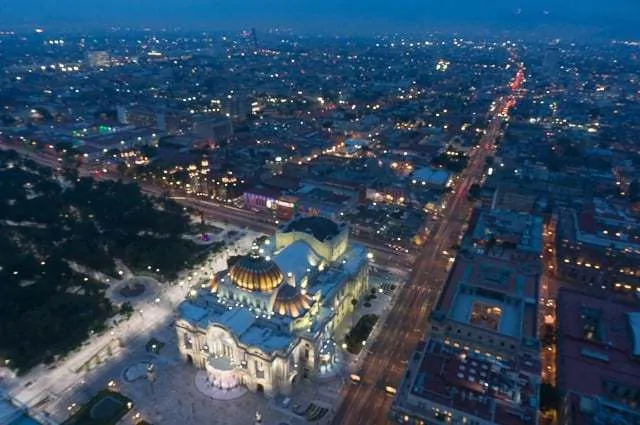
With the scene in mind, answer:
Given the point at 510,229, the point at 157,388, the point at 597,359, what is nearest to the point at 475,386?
the point at 597,359

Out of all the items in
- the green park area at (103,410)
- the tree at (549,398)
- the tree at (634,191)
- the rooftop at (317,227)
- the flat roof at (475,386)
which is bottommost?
the green park area at (103,410)

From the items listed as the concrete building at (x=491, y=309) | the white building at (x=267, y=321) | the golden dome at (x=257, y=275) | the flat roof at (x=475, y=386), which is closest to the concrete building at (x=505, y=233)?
the concrete building at (x=491, y=309)

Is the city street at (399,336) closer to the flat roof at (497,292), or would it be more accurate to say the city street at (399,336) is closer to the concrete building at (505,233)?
the concrete building at (505,233)

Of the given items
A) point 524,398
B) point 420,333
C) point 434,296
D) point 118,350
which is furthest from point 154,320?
point 524,398

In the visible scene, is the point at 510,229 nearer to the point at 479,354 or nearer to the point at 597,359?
the point at 597,359

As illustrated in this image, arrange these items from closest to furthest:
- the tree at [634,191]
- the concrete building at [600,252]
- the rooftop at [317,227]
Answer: the rooftop at [317,227] → the concrete building at [600,252] → the tree at [634,191]

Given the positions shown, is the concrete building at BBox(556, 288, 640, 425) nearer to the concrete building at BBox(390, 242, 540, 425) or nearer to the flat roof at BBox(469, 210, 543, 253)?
the concrete building at BBox(390, 242, 540, 425)

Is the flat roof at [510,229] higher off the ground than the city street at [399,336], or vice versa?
the flat roof at [510,229]

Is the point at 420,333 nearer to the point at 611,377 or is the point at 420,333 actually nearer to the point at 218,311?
the point at 611,377
